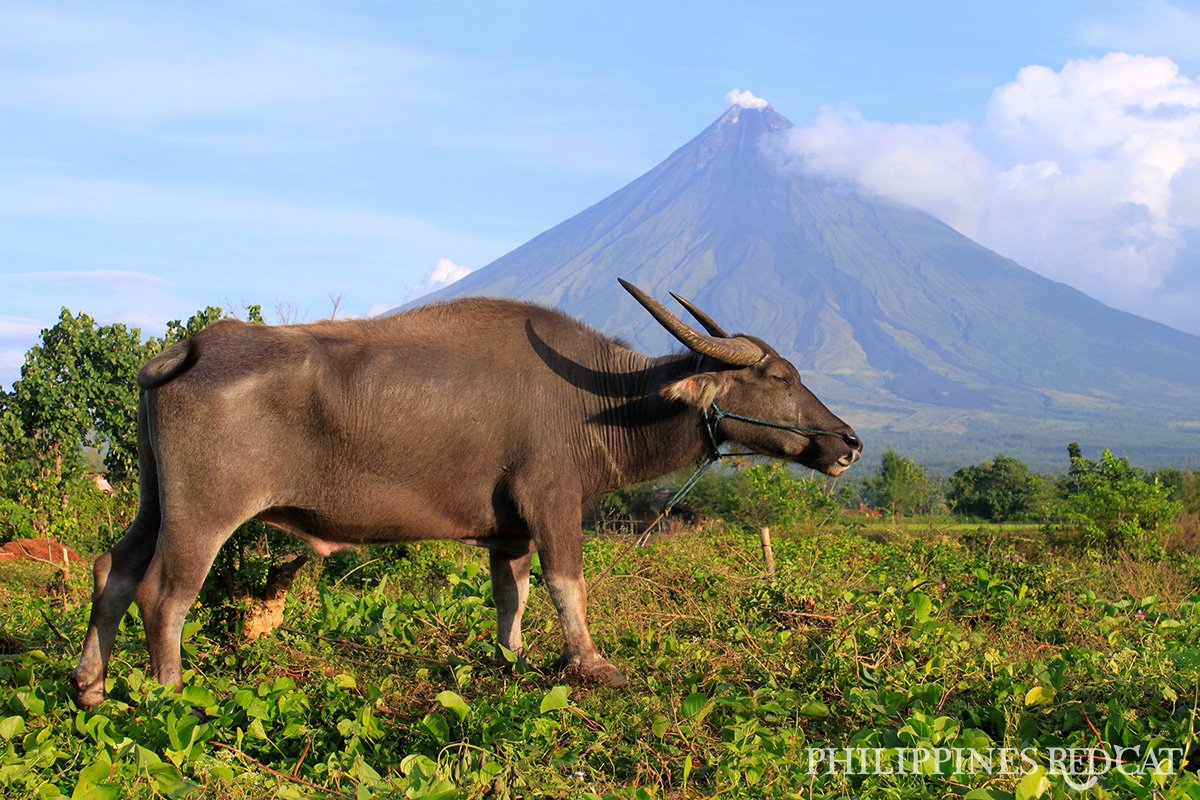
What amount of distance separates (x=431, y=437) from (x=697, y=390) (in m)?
1.54

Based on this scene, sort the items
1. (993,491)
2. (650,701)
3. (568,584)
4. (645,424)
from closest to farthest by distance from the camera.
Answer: (650,701)
(568,584)
(645,424)
(993,491)

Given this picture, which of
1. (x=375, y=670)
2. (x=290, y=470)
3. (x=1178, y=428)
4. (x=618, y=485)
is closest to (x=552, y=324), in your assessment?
(x=618, y=485)

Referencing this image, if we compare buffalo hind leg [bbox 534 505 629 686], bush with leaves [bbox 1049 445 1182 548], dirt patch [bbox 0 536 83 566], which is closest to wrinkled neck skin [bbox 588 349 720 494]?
buffalo hind leg [bbox 534 505 629 686]

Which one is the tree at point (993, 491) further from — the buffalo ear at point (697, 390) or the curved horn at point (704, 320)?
the buffalo ear at point (697, 390)

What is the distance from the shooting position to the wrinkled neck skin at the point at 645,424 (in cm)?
634

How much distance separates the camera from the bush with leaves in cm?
1652

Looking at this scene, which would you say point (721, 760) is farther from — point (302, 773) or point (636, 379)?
point (636, 379)

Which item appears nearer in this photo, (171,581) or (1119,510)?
(171,581)

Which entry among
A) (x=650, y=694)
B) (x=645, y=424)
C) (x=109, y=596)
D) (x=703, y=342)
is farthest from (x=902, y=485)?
(x=109, y=596)

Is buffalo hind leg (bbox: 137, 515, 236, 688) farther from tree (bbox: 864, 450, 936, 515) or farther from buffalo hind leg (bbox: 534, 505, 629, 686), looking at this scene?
tree (bbox: 864, 450, 936, 515)

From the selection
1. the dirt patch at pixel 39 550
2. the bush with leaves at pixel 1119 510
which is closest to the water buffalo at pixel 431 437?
the dirt patch at pixel 39 550

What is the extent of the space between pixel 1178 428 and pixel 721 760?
216933mm

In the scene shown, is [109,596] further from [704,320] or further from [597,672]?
[704,320]

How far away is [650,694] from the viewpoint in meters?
5.31
